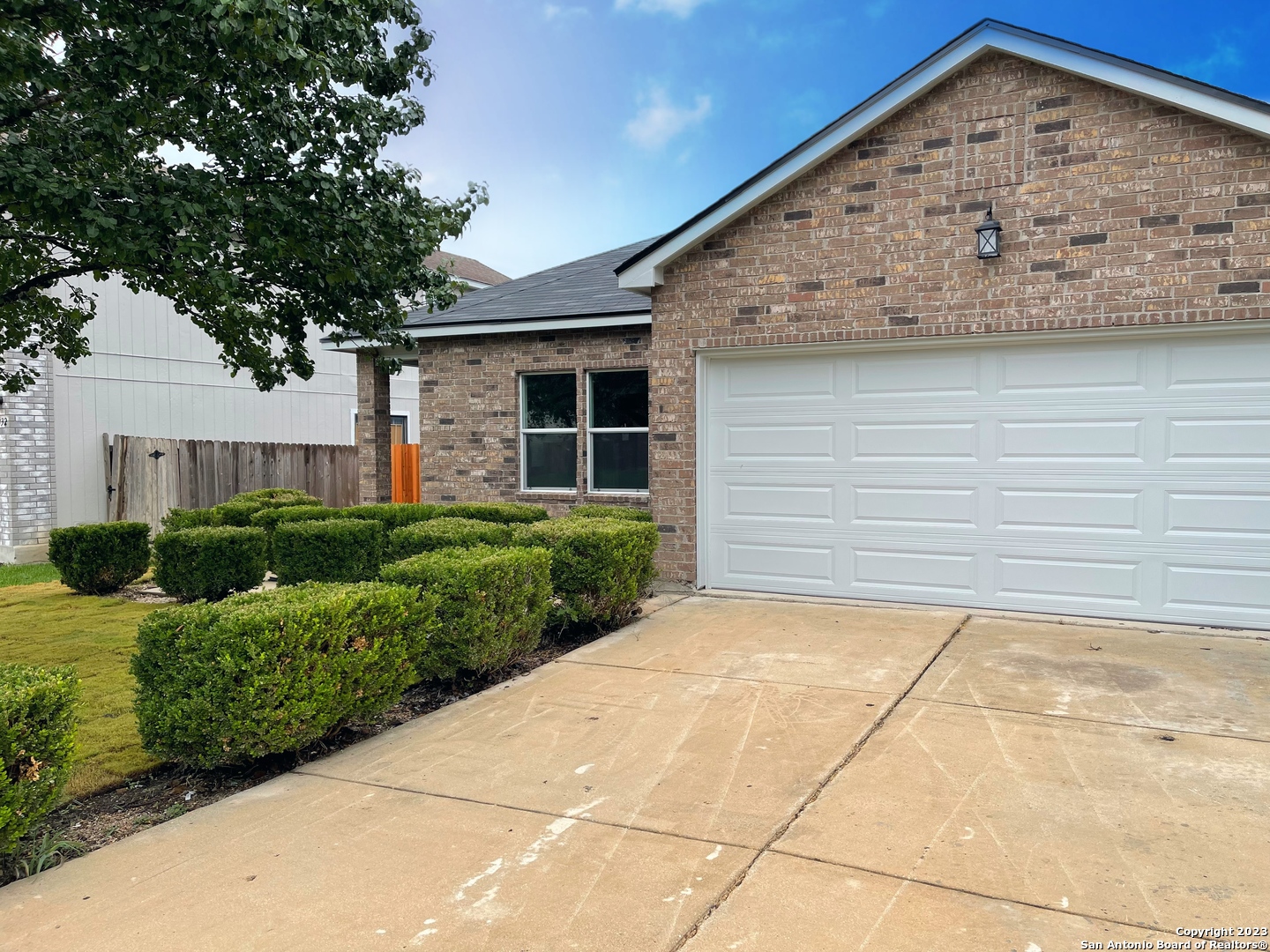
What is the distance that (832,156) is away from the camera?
27.6ft

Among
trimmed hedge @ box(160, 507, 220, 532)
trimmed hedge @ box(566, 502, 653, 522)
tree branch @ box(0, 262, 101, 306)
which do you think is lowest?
trimmed hedge @ box(160, 507, 220, 532)

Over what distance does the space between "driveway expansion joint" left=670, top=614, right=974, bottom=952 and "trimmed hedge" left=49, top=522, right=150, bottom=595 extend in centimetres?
938

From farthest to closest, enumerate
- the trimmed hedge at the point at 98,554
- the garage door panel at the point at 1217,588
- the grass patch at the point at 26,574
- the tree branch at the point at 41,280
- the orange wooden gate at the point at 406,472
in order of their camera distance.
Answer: the orange wooden gate at the point at 406,472
the grass patch at the point at 26,574
the trimmed hedge at the point at 98,554
the garage door panel at the point at 1217,588
the tree branch at the point at 41,280

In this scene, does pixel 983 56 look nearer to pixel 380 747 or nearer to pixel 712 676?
pixel 712 676

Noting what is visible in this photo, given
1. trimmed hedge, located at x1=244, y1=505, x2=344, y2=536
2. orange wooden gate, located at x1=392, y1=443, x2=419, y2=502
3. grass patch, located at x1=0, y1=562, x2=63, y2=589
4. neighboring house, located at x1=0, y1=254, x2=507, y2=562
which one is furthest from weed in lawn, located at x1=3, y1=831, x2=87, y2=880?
orange wooden gate, located at x1=392, y1=443, x2=419, y2=502

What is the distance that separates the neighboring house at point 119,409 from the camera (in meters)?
14.2

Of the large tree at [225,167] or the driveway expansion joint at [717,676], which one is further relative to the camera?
the driveway expansion joint at [717,676]

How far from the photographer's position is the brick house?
7227 mm

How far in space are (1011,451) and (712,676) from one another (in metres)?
3.79

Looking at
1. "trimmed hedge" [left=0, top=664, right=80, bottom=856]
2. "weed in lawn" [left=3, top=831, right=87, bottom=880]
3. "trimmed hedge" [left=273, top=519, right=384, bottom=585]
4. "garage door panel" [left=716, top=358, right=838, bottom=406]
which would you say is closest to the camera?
"trimmed hedge" [left=0, top=664, right=80, bottom=856]

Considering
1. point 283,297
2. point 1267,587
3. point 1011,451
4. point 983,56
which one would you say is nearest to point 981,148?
point 983,56

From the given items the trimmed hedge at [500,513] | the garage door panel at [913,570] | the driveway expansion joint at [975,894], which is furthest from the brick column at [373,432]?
the driveway expansion joint at [975,894]

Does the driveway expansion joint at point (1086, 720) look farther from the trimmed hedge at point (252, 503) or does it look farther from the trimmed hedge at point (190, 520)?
the trimmed hedge at point (190, 520)

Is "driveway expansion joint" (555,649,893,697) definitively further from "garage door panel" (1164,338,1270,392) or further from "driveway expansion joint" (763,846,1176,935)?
"garage door panel" (1164,338,1270,392)
